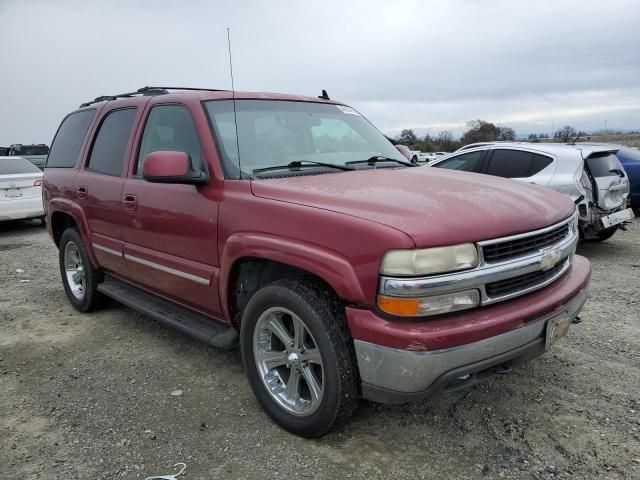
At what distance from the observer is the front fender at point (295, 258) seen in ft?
8.05

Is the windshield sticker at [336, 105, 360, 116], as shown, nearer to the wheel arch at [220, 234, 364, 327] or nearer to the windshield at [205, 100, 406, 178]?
the windshield at [205, 100, 406, 178]

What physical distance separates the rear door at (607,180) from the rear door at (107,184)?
590cm

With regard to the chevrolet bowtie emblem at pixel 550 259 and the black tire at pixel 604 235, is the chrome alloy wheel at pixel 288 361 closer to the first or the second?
the chevrolet bowtie emblem at pixel 550 259

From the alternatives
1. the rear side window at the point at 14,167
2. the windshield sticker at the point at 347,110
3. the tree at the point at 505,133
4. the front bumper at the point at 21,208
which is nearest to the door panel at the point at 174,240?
the windshield sticker at the point at 347,110

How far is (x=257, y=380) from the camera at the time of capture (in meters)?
3.09

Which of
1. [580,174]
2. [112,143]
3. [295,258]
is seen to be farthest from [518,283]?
[580,174]

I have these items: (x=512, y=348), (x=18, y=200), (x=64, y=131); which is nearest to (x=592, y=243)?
(x=512, y=348)

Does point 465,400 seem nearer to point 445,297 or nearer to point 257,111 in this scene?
point 445,297

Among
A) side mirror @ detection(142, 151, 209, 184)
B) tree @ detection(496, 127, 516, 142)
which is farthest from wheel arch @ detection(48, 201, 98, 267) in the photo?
tree @ detection(496, 127, 516, 142)

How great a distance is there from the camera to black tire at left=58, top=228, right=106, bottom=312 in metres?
4.89

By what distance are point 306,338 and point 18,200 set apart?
9.39 metres

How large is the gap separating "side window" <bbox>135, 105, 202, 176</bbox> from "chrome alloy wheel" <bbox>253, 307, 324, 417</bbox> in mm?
1112

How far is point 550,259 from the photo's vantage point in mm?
2785

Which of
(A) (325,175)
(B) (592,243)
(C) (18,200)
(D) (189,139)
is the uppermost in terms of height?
(D) (189,139)
